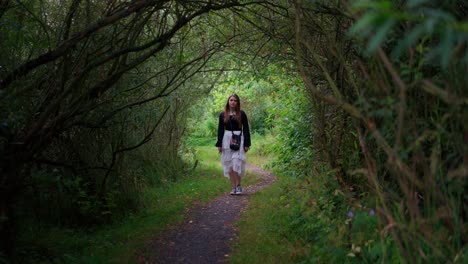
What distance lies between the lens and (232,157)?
10.2 meters

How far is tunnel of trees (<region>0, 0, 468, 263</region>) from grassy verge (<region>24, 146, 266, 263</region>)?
1.00 feet

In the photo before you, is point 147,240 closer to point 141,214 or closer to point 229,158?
point 141,214

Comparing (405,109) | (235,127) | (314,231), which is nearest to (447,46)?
(405,109)

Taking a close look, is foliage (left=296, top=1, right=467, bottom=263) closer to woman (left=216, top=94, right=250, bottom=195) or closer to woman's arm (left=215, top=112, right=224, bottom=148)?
woman (left=216, top=94, right=250, bottom=195)

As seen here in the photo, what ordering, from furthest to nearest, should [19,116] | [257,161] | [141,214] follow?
[257,161], [141,214], [19,116]

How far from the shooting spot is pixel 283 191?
8.51 metres

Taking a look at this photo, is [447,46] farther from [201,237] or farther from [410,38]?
[201,237]

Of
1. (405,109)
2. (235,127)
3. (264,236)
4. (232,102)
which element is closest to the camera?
(405,109)

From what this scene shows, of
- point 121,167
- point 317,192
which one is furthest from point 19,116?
point 121,167

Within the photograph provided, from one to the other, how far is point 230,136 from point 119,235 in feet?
13.4

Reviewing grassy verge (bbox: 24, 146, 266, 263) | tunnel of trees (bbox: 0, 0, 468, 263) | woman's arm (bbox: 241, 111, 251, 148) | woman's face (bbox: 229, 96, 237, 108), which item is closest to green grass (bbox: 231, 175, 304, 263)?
tunnel of trees (bbox: 0, 0, 468, 263)

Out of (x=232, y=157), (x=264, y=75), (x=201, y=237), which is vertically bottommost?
(x=201, y=237)

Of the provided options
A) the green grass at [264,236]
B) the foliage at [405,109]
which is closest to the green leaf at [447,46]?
the foliage at [405,109]

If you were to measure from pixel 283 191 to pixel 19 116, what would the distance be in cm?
538
